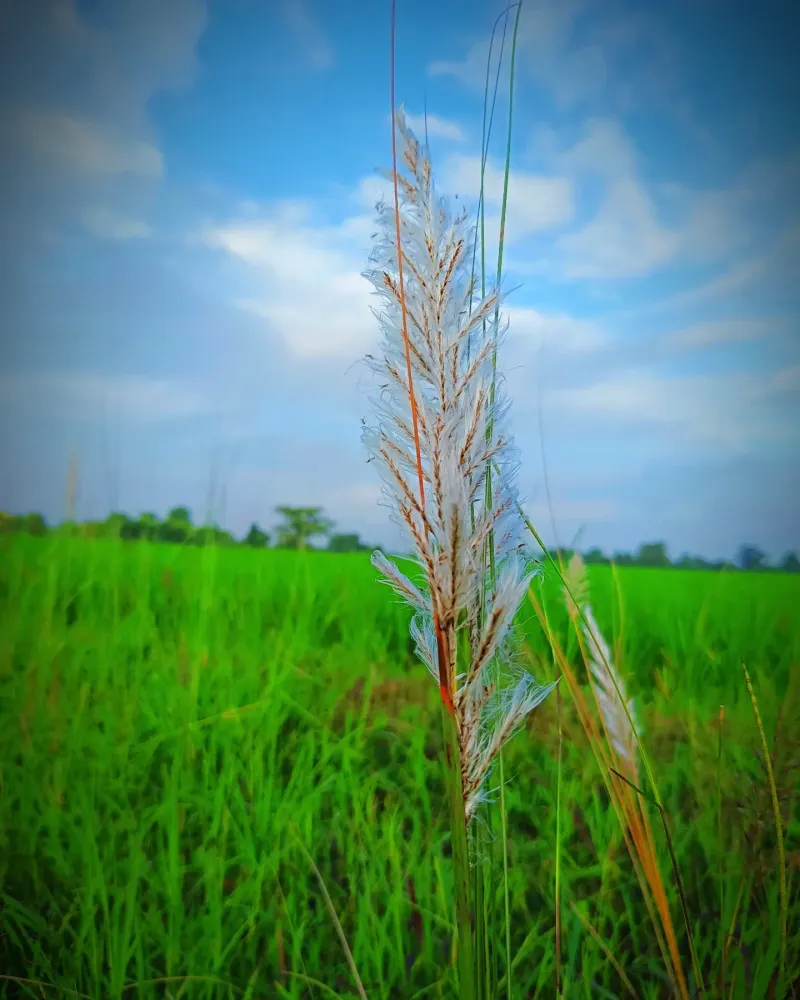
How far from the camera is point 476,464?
12.8 inches

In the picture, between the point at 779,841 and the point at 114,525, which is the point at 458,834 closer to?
the point at 779,841

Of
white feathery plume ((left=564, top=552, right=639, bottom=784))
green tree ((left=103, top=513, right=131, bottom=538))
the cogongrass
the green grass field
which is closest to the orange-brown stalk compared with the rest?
the cogongrass

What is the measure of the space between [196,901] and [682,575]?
142 cm

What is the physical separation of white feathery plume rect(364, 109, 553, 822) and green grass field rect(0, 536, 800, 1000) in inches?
14.2

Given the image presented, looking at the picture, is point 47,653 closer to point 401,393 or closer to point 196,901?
point 196,901

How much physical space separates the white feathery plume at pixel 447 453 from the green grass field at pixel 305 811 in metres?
0.36

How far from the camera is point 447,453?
32cm

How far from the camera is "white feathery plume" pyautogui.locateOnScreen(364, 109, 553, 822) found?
12.4 inches

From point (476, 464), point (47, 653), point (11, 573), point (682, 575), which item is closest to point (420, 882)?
point (476, 464)

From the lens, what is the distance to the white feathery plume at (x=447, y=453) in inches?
12.4

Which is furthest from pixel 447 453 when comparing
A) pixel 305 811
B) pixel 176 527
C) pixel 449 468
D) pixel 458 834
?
pixel 176 527

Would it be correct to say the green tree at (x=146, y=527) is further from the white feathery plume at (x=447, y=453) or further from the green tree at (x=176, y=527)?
the white feathery plume at (x=447, y=453)

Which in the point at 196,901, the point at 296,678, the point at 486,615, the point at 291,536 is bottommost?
the point at 196,901

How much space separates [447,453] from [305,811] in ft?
2.01
